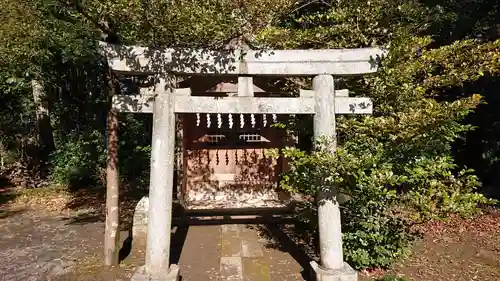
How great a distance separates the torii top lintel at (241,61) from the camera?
5.15 meters

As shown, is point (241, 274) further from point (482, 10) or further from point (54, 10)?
point (482, 10)

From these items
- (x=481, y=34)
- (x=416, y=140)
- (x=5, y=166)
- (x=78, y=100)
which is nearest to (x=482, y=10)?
(x=481, y=34)

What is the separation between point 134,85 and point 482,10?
37.9ft

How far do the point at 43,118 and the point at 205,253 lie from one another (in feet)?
33.5

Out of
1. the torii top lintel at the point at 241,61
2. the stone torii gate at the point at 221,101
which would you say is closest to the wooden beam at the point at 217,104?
the stone torii gate at the point at 221,101

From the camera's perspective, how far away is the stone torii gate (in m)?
5.14

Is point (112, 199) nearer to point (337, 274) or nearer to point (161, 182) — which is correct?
point (161, 182)

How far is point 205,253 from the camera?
22.8ft

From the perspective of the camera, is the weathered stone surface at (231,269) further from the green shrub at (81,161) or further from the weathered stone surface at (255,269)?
the green shrub at (81,161)

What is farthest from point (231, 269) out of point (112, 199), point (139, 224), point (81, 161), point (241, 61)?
point (81, 161)

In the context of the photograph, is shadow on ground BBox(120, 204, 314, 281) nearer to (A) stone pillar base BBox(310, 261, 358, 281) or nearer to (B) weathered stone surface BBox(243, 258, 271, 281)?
(B) weathered stone surface BBox(243, 258, 271, 281)

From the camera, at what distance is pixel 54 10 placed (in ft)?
23.1

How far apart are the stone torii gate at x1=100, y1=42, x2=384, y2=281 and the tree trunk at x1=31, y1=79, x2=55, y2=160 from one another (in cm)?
969

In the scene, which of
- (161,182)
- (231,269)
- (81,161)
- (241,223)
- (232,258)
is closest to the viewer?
(161,182)
